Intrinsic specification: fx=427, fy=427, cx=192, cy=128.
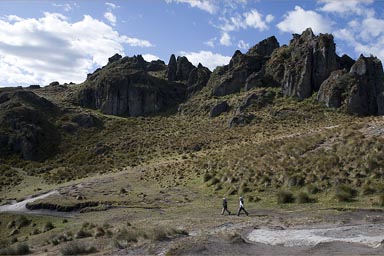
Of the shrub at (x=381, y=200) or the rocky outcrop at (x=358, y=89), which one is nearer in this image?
the shrub at (x=381, y=200)

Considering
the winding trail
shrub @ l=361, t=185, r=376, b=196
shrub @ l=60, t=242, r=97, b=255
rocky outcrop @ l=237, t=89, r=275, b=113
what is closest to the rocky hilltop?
rocky outcrop @ l=237, t=89, r=275, b=113

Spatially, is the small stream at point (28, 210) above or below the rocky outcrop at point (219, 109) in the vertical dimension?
below

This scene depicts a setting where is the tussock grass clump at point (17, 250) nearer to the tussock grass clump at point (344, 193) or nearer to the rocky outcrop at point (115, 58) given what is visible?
the tussock grass clump at point (344, 193)

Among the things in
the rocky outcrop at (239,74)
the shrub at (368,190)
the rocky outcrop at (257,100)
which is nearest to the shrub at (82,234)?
the shrub at (368,190)

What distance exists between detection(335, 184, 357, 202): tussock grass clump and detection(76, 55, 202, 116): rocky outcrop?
242 feet

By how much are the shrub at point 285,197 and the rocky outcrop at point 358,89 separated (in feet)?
137

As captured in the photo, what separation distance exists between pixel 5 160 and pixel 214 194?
48447mm

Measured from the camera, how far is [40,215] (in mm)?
43031

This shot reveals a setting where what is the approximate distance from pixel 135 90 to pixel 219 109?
1061 inches

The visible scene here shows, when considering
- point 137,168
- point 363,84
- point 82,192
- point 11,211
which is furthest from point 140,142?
point 363,84

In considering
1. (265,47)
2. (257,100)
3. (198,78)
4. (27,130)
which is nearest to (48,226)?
(27,130)

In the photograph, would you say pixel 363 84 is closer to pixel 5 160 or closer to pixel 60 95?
pixel 5 160

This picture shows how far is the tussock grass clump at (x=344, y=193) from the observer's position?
32531 mm

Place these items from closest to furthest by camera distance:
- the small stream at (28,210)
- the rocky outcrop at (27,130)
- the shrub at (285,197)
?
the shrub at (285,197) → the small stream at (28,210) → the rocky outcrop at (27,130)
